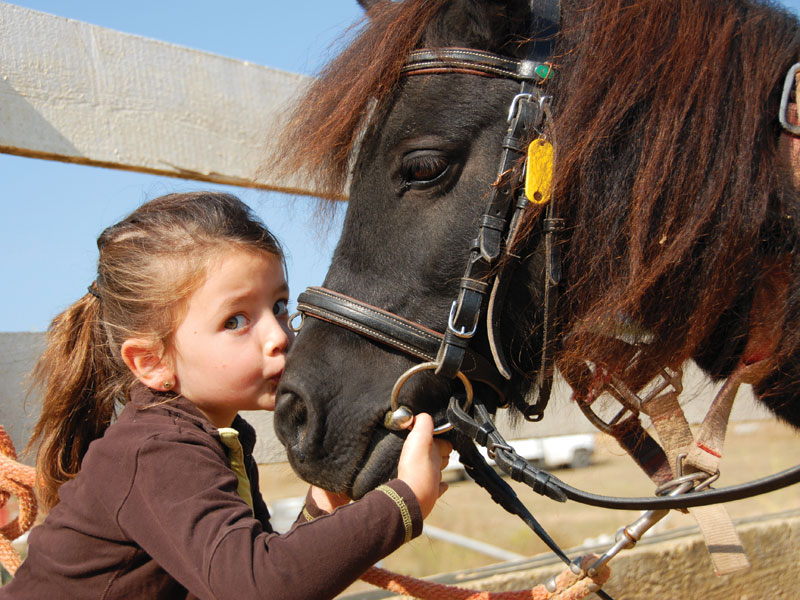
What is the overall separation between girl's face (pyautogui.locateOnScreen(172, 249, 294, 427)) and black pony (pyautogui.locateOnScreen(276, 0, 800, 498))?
7cm

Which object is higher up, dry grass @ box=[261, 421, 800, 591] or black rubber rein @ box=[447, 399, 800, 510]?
black rubber rein @ box=[447, 399, 800, 510]

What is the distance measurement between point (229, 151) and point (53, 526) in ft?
4.24

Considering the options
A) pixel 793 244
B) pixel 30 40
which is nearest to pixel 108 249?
pixel 30 40

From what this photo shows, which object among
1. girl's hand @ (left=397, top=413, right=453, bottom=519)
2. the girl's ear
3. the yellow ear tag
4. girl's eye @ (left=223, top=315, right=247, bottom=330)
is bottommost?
the girl's ear

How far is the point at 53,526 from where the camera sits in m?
1.13

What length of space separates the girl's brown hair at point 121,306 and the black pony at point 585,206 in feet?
0.73

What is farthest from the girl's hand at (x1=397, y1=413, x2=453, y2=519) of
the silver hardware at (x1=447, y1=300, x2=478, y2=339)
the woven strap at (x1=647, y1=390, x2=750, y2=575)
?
the woven strap at (x1=647, y1=390, x2=750, y2=575)

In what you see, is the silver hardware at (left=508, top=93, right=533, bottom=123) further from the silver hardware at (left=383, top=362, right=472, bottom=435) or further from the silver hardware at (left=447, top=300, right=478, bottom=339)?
the silver hardware at (left=383, top=362, right=472, bottom=435)

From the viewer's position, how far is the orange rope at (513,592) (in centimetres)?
127

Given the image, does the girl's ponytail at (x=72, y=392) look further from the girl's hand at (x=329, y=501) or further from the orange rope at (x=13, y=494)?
the girl's hand at (x=329, y=501)

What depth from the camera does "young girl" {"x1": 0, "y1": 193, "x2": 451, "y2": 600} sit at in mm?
925

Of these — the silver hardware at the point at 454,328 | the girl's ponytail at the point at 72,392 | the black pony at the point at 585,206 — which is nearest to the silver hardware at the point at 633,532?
the black pony at the point at 585,206

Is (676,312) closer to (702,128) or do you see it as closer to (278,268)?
(702,128)

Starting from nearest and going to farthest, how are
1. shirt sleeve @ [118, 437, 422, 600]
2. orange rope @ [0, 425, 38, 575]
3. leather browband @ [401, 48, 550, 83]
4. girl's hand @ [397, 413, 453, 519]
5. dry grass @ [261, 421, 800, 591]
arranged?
1. shirt sleeve @ [118, 437, 422, 600]
2. girl's hand @ [397, 413, 453, 519]
3. leather browband @ [401, 48, 550, 83]
4. orange rope @ [0, 425, 38, 575]
5. dry grass @ [261, 421, 800, 591]
